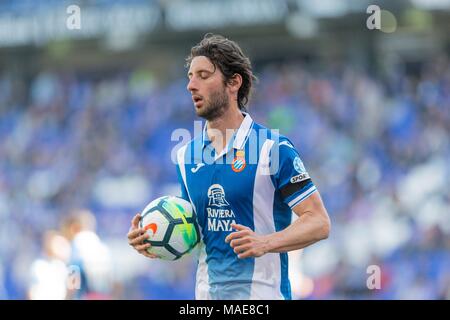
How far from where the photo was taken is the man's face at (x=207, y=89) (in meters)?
5.43

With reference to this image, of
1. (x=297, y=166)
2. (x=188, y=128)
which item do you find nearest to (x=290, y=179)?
(x=297, y=166)

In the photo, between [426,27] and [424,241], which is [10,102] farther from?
[424,241]

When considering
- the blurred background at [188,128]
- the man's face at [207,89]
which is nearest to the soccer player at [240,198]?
the man's face at [207,89]

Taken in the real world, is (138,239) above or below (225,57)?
below

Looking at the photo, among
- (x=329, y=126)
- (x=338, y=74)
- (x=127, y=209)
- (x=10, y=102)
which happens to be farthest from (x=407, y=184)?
(x=10, y=102)

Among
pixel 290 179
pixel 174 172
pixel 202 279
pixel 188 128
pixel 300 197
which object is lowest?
pixel 202 279

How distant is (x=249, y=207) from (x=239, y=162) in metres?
0.28

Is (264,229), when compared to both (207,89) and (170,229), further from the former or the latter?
(207,89)

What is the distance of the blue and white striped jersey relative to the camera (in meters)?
5.23

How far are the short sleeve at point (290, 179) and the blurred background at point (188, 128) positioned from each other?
210 inches

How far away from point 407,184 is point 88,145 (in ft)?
25.5

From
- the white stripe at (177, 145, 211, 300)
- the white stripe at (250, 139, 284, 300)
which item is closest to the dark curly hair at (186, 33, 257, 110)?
the white stripe at (250, 139, 284, 300)

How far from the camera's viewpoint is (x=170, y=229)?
209 inches

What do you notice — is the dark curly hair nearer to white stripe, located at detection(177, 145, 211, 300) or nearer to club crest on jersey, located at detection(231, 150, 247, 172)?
club crest on jersey, located at detection(231, 150, 247, 172)
